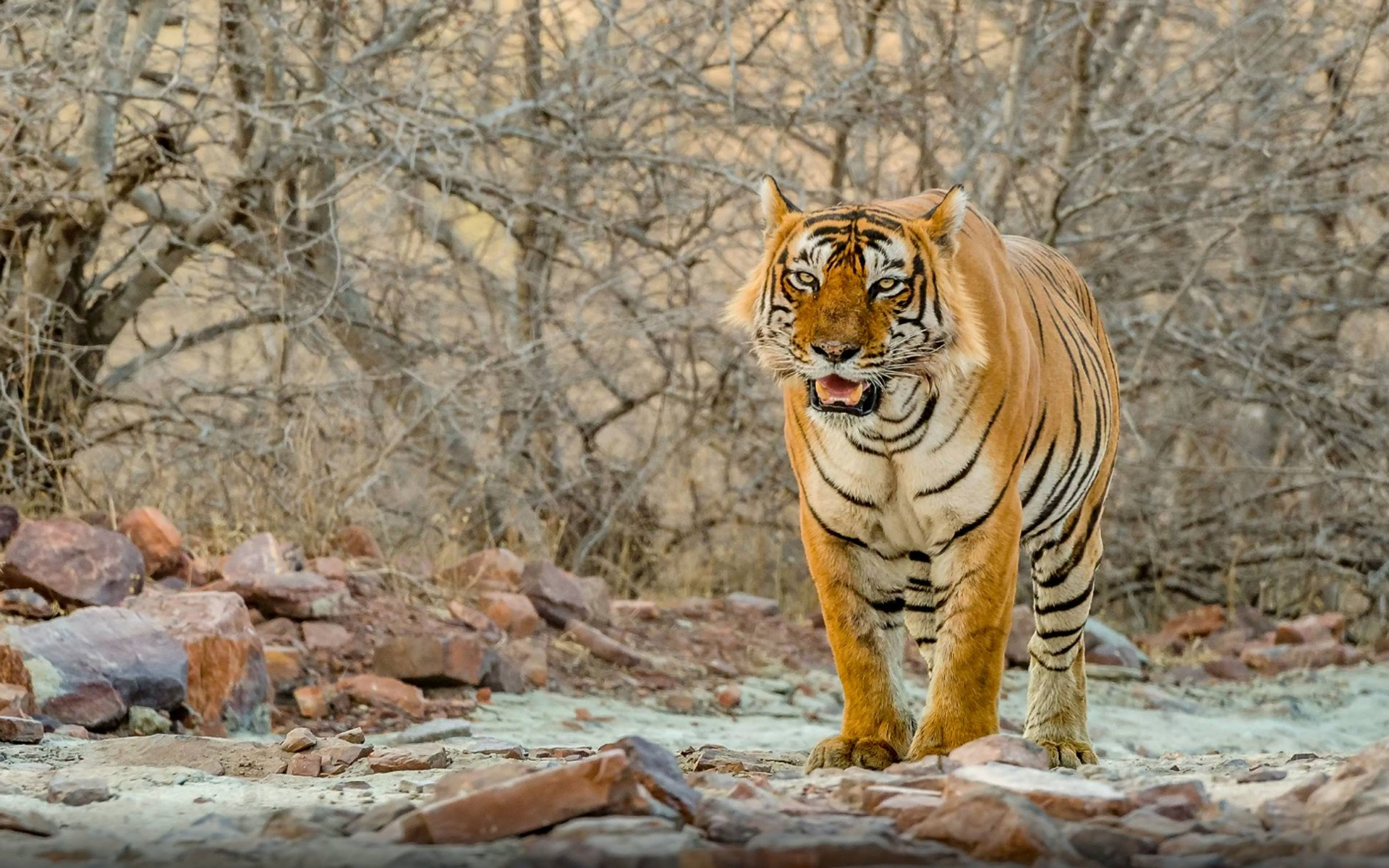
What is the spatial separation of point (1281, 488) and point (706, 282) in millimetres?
3697

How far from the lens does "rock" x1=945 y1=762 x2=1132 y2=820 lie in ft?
10.0

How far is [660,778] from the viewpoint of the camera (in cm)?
315

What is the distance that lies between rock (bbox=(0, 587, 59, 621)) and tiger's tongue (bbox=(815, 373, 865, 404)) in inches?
144

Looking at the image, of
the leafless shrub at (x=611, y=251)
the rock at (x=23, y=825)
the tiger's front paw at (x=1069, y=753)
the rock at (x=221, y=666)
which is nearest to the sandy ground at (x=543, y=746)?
the rock at (x=23, y=825)

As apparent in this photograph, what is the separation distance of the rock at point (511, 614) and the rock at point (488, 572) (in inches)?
10.1

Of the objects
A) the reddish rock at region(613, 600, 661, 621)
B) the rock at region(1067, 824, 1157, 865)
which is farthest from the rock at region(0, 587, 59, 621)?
the rock at region(1067, 824, 1157, 865)

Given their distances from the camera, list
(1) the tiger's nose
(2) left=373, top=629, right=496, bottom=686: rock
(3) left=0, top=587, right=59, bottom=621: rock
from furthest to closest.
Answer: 1. (2) left=373, top=629, right=496, bottom=686: rock
2. (3) left=0, top=587, right=59, bottom=621: rock
3. (1) the tiger's nose

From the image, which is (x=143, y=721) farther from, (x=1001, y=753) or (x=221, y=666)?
(x=1001, y=753)

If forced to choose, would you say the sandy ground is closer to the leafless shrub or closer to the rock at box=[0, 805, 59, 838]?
the rock at box=[0, 805, 59, 838]

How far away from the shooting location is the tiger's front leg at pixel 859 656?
4277mm

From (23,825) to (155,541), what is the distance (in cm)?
421

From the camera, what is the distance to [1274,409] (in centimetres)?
1158

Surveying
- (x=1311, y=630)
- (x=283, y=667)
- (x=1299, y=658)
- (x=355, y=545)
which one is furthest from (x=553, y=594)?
(x=1311, y=630)

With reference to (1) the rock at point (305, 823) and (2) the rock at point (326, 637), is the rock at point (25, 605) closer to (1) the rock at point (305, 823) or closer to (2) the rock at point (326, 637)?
(2) the rock at point (326, 637)
